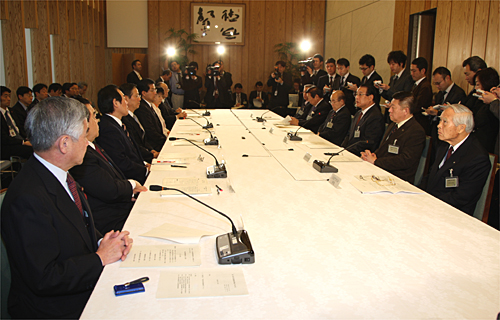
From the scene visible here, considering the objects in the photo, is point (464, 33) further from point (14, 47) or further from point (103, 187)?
point (14, 47)

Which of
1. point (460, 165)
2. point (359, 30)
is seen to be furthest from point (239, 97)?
point (460, 165)

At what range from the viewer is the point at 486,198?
2637 millimetres

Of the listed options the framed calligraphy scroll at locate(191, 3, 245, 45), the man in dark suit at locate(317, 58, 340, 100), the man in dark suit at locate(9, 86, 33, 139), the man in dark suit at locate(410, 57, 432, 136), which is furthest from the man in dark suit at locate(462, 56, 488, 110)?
the framed calligraphy scroll at locate(191, 3, 245, 45)

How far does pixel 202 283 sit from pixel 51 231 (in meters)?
0.58

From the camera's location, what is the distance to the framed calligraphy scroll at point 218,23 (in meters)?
10.8

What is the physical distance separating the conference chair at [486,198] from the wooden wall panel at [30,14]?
706 centimetres

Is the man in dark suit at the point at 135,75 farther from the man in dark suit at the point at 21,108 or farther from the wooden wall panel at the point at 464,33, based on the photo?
the wooden wall panel at the point at 464,33

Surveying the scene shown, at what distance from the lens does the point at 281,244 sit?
1672 mm

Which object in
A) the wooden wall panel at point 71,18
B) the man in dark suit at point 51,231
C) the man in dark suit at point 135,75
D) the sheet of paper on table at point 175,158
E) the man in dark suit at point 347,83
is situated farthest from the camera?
the man in dark suit at point 135,75

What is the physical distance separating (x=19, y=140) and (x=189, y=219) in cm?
355

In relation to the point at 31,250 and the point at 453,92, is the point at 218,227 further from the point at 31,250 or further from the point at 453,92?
the point at 453,92

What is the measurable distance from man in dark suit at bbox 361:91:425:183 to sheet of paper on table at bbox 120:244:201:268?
7.60 feet

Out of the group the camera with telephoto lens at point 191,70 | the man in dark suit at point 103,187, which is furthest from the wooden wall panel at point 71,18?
the man in dark suit at point 103,187

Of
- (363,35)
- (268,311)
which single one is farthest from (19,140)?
(363,35)
